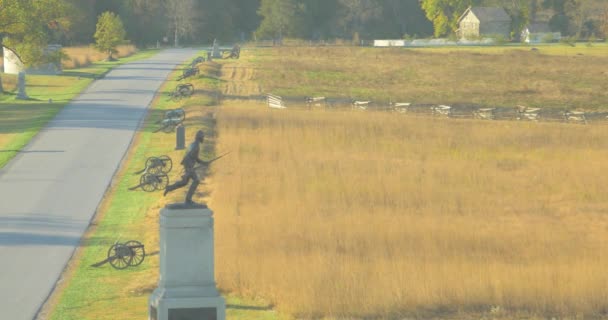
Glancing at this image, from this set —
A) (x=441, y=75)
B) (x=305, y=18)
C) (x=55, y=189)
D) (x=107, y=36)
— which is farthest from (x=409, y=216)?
(x=305, y=18)

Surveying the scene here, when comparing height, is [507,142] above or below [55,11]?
below

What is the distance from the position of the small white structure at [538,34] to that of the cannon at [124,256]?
117m

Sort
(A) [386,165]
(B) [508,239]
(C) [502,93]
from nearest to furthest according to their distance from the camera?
(B) [508,239]
(A) [386,165]
(C) [502,93]

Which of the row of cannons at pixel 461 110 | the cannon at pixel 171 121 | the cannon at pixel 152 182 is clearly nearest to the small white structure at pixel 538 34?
the row of cannons at pixel 461 110

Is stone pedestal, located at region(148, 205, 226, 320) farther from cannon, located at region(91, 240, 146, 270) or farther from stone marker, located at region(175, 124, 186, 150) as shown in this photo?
stone marker, located at region(175, 124, 186, 150)

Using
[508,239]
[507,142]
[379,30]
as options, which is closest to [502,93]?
[507,142]

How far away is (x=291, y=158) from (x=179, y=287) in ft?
76.5

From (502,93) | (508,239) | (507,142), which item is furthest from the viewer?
(502,93)

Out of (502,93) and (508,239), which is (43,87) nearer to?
(502,93)

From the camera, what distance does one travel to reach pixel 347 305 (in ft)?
57.5

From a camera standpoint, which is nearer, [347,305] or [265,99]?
[347,305]

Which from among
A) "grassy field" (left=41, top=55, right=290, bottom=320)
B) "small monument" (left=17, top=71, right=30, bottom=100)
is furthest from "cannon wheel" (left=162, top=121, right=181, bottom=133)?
"small monument" (left=17, top=71, right=30, bottom=100)

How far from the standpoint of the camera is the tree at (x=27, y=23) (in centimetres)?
5216

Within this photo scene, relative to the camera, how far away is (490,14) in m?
142
